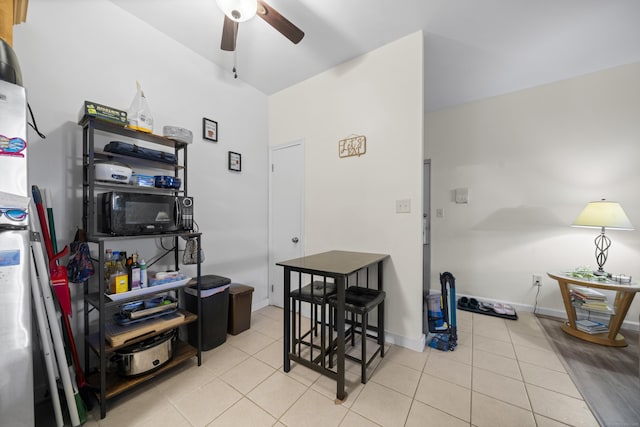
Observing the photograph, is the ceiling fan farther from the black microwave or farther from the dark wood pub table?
the dark wood pub table

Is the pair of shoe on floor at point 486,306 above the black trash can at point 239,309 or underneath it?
underneath

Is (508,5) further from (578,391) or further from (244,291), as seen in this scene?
(244,291)

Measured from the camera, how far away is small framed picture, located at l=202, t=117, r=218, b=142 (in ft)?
7.79

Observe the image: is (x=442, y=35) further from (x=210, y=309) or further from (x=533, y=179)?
(x=210, y=309)

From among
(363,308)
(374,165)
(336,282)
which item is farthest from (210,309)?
(374,165)

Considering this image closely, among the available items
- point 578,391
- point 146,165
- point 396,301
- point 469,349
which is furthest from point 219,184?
point 578,391

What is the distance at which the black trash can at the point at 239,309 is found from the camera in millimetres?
2320

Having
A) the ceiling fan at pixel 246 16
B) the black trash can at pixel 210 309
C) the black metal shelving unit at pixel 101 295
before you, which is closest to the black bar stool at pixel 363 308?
the black trash can at pixel 210 309

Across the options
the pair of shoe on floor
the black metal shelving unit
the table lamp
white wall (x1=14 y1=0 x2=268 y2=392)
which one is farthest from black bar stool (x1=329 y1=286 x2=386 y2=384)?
the table lamp

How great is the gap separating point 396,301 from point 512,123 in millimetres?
2723

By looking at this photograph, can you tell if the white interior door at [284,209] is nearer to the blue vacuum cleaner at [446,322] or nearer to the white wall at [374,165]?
the white wall at [374,165]

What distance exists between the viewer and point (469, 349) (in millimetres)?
2078

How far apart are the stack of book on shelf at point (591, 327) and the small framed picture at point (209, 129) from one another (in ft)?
13.5

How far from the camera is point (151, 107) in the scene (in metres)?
2.01
